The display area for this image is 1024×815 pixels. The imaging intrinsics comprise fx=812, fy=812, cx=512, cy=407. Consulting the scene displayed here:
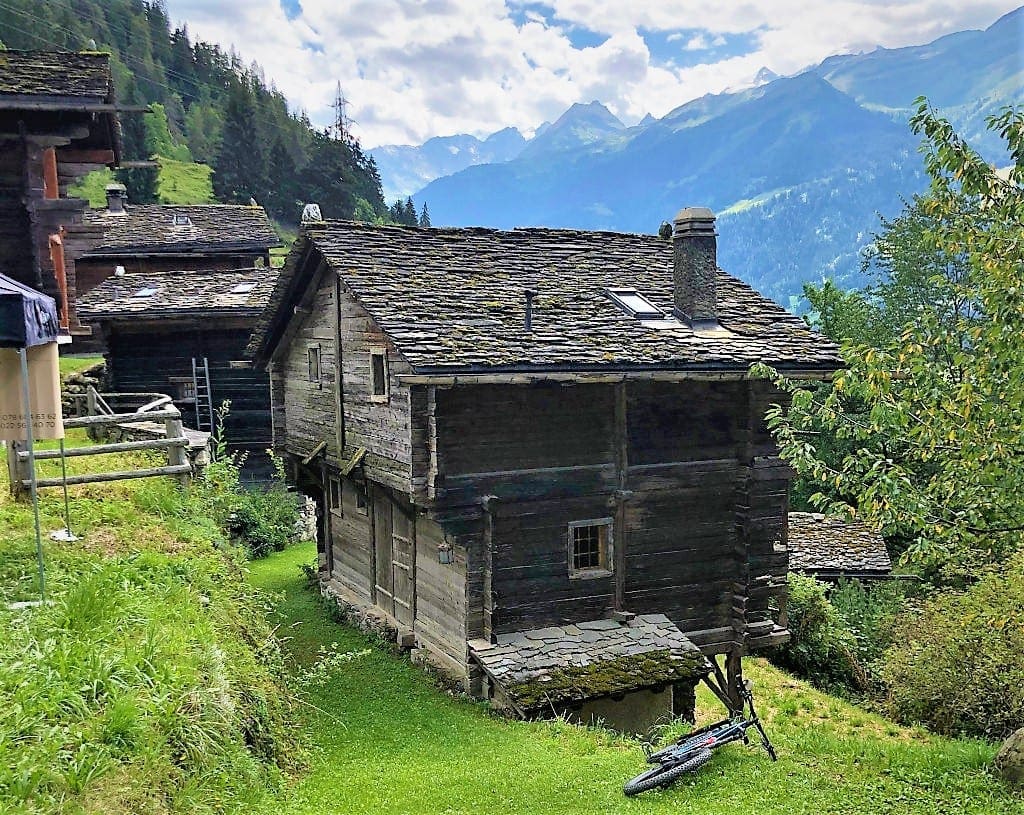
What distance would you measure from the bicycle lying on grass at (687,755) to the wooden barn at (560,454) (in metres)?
2.60

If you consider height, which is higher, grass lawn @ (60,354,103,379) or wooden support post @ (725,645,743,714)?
grass lawn @ (60,354,103,379)

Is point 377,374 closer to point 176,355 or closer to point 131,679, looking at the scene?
point 131,679

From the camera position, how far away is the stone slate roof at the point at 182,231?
1419 inches

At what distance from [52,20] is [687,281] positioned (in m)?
87.0

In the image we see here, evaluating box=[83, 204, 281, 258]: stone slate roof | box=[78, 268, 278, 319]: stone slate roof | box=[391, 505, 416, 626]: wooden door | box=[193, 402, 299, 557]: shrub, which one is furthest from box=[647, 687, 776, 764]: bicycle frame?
box=[83, 204, 281, 258]: stone slate roof

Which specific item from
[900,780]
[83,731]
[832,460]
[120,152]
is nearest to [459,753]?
[900,780]

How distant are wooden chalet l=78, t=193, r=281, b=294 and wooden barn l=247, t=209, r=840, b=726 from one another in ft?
72.4

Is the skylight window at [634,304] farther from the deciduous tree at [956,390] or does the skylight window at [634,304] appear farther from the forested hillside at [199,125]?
the forested hillside at [199,125]

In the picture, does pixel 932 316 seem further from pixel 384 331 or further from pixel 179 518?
pixel 179 518

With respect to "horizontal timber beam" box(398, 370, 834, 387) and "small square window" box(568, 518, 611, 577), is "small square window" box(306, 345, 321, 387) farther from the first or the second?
"small square window" box(568, 518, 611, 577)

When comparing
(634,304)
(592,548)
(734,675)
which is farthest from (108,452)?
(734,675)

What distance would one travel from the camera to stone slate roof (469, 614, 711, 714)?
1154 cm

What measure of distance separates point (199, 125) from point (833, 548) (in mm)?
84139

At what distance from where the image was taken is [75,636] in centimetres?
662
